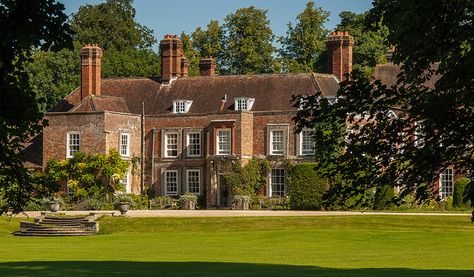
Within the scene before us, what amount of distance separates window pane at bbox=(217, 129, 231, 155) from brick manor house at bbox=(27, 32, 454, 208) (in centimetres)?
5

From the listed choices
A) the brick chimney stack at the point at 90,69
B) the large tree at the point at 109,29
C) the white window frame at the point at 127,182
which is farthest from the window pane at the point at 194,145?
the large tree at the point at 109,29

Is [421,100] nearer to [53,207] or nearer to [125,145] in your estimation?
[53,207]

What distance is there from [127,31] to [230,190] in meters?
43.4

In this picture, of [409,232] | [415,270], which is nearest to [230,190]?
[409,232]

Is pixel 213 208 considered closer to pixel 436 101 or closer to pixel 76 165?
pixel 76 165

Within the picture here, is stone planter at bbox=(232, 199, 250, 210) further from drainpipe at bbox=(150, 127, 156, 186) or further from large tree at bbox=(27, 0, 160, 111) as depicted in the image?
large tree at bbox=(27, 0, 160, 111)

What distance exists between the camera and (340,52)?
181 ft

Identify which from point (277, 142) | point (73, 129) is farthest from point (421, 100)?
point (73, 129)

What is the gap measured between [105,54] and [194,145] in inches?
1087

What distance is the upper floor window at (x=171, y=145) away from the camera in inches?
2258

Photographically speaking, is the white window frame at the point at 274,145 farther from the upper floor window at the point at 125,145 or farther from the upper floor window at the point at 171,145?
the upper floor window at the point at 125,145

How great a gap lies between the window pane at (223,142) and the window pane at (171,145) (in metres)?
2.81

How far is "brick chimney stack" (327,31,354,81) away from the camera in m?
55.0

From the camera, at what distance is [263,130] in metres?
55.2
